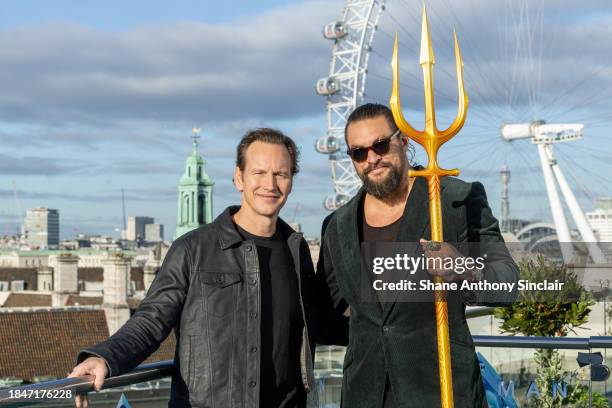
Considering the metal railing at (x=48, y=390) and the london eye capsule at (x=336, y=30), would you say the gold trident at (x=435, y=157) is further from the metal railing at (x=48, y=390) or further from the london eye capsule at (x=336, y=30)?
the london eye capsule at (x=336, y=30)

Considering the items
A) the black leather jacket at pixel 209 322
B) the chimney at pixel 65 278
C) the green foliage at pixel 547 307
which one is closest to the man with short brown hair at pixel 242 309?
the black leather jacket at pixel 209 322

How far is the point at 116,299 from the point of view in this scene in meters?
38.2

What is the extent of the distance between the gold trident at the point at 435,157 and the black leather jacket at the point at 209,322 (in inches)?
19.2

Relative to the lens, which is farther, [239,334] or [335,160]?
[335,160]

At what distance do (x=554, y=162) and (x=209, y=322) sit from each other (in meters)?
42.8

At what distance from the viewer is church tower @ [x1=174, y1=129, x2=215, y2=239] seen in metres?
70.1

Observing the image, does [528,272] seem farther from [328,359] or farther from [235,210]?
[235,210]

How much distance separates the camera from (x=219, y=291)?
3354 millimetres

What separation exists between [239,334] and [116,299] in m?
35.8

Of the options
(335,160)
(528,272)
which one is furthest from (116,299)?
(528,272)

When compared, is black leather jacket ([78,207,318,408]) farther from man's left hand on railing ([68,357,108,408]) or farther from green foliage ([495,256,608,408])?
green foliage ([495,256,608,408])

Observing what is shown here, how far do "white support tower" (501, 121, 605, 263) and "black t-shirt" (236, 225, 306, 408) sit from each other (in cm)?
3962

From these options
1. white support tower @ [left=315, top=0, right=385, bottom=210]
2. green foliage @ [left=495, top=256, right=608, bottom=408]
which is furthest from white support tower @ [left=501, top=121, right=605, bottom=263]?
green foliage @ [left=495, top=256, right=608, bottom=408]

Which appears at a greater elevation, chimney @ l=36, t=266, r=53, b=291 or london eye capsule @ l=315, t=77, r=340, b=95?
london eye capsule @ l=315, t=77, r=340, b=95
